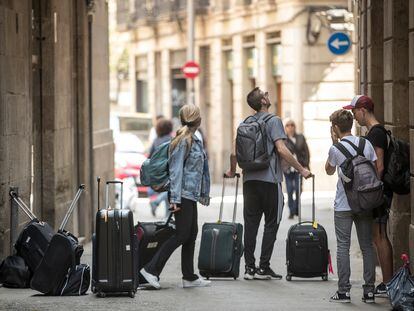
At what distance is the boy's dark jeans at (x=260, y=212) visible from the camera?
1376 centimetres

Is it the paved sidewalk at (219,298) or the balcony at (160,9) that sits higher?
the balcony at (160,9)

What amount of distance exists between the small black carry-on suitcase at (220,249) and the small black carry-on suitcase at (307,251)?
53cm

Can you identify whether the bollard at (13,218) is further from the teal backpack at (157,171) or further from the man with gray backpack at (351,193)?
the man with gray backpack at (351,193)

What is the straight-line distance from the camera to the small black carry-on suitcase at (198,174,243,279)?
13.6 metres

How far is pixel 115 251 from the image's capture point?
39.7 feet

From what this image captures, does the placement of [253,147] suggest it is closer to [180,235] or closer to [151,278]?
[180,235]

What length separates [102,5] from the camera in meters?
21.6

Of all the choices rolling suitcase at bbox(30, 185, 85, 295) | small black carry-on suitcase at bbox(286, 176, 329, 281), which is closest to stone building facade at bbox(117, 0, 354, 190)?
small black carry-on suitcase at bbox(286, 176, 329, 281)

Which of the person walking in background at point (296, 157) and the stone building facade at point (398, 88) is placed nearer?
the stone building facade at point (398, 88)

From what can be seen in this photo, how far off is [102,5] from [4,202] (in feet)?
27.1

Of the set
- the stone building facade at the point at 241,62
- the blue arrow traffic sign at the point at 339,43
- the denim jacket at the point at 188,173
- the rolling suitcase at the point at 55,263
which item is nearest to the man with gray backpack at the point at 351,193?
the denim jacket at the point at 188,173

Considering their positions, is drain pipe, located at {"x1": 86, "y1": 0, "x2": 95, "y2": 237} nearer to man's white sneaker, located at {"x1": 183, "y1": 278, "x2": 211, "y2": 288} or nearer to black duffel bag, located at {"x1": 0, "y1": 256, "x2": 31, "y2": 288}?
black duffel bag, located at {"x1": 0, "y1": 256, "x2": 31, "y2": 288}

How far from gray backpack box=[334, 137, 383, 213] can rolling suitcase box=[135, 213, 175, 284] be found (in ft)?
6.49

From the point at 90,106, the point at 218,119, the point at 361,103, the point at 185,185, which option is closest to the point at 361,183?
the point at 361,103
